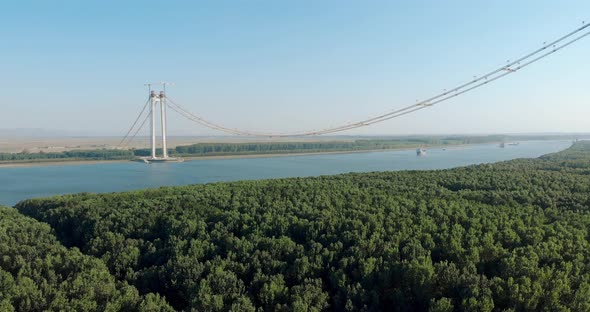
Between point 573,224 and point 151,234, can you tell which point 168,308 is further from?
point 573,224

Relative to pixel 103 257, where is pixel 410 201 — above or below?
above

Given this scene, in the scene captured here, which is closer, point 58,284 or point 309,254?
point 58,284

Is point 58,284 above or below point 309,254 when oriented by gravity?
below

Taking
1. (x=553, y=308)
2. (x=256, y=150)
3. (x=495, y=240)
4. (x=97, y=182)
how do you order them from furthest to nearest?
(x=256, y=150) < (x=97, y=182) < (x=495, y=240) < (x=553, y=308)

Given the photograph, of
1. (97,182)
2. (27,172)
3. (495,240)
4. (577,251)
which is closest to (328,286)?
(495,240)

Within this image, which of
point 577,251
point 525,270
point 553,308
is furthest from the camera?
point 577,251

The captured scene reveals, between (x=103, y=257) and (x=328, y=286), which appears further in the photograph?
(x=103, y=257)
